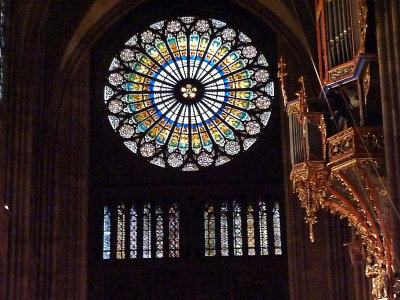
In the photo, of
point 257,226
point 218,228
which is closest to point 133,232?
point 218,228

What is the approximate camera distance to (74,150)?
82.9ft

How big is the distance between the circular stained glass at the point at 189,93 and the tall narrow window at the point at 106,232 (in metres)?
2.03

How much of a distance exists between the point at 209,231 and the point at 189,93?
4.37 m

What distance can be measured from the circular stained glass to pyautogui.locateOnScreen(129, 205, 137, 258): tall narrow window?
1.65 metres

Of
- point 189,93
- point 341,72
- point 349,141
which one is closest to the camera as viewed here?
point 349,141

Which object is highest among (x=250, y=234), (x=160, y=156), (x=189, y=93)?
(x=189, y=93)

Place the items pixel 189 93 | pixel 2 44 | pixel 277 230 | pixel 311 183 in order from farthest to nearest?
pixel 189 93, pixel 277 230, pixel 2 44, pixel 311 183

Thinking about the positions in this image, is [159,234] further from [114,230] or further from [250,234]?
[250,234]

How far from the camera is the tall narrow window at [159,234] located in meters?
26.1

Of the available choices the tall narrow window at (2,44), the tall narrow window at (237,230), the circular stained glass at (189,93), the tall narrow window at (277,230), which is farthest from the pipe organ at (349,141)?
the circular stained glass at (189,93)

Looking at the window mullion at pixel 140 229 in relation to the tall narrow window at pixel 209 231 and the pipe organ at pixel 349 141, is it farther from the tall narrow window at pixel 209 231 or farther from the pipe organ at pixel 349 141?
the pipe organ at pixel 349 141

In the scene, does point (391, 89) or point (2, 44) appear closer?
point (391, 89)

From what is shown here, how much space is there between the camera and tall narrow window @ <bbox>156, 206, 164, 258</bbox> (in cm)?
2609

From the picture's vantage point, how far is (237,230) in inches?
1033
